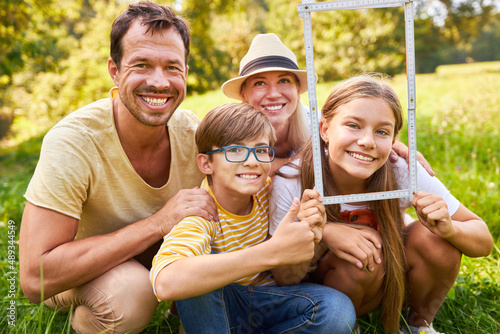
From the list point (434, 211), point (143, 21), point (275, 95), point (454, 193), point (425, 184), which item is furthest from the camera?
point (454, 193)

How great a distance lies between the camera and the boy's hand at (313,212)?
209 centimetres

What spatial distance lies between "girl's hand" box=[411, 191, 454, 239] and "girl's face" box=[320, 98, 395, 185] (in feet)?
0.91

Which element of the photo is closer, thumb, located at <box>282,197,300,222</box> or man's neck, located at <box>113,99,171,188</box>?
thumb, located at <box>282,197,300,222</box>

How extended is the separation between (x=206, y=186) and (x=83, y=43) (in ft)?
57.6

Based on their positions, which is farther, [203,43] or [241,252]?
[203,43]

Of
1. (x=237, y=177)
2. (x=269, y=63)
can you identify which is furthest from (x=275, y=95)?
(x=237, y=177)

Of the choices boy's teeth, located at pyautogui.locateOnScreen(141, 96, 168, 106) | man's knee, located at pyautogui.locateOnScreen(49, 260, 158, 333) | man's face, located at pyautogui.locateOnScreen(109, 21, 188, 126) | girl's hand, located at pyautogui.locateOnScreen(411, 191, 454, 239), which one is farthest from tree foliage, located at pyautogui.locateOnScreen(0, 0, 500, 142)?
man's knee, located at pyautogui.locateOnScreen(49, 260, 158, 333)

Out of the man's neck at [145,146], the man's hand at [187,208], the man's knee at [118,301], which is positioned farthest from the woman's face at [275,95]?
the man's knee at [118,301]

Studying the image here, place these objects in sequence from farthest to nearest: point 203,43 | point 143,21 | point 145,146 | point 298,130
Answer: point 203,43, point 298,130, point 145,146, point 143,21

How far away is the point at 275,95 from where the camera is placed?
10.3 feet

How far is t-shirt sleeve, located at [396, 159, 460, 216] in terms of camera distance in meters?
2.44

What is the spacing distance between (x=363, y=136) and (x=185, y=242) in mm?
1066

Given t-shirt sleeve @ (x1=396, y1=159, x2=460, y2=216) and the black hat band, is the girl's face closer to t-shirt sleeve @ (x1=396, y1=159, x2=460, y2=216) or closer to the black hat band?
t-shirt sleeve @ (x1=396, y1=159, x2=460, y2=216)

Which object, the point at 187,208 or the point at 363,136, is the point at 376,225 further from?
the point at 187,208
